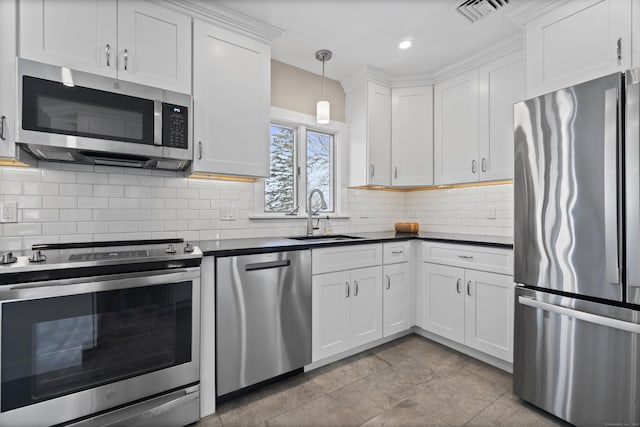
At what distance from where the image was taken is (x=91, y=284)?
1.40 m

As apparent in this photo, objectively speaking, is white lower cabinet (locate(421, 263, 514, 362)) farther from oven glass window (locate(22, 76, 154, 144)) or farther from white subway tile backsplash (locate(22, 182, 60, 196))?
white subway tile backsplash (locate(22, 182, 60, 196))

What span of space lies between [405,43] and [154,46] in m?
1.90

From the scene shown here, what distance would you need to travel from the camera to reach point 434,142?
310 cm

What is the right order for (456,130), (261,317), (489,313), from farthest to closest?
(456,130) → (489,313) → (261,317)

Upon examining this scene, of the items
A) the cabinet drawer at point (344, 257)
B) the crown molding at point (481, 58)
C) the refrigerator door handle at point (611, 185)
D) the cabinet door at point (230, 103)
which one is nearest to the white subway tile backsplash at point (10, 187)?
the cabinet door at point (230, 103)

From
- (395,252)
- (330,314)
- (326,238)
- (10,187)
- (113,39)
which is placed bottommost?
(330,314)

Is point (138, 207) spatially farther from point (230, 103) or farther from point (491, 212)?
point (491, 212)

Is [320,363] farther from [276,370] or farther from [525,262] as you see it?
[525,262]

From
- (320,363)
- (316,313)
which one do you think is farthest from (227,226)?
(320,363)

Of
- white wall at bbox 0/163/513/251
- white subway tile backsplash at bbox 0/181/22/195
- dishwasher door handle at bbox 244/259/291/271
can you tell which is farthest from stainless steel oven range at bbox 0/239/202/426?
white subway tile backsplash at bbox 0/181/22/195

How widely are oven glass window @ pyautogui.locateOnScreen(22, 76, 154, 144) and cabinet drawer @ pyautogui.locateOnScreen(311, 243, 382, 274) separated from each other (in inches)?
52.0

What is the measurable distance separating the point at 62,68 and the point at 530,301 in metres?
2.89

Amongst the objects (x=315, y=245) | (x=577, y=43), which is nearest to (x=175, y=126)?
(x=315, y=245)

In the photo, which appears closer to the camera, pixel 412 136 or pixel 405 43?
pixel 405 43
